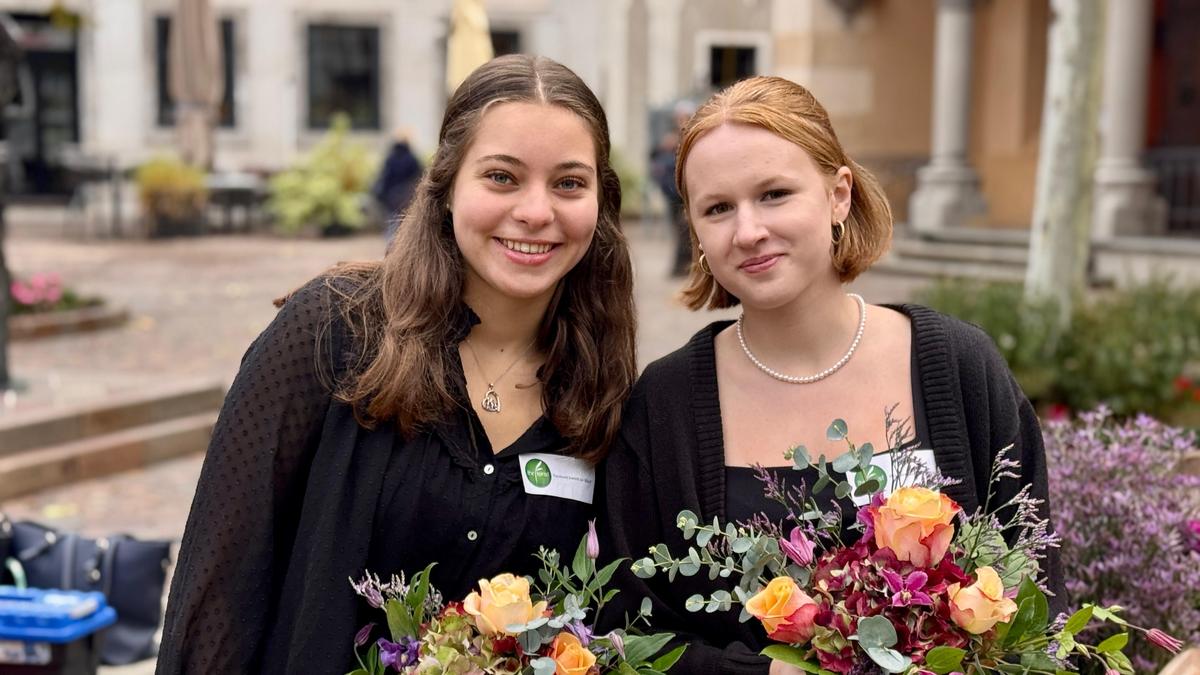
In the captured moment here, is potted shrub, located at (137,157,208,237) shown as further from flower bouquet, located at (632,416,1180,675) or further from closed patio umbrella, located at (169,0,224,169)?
flower bouquet, located at (632,416,1180,675)

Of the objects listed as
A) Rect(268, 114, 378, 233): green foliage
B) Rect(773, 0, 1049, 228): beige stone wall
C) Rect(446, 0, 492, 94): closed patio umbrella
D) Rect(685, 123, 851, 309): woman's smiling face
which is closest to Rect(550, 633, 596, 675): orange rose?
Rect(685, 123, 851, 309): woman's smiling face

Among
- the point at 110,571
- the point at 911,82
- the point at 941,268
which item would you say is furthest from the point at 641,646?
the point at 911,82

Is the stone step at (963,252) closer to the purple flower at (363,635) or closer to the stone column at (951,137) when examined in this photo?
the stone column at (951,137)

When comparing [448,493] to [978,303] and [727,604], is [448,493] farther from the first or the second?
[978,303]

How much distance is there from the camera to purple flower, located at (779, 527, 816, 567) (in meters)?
1.95

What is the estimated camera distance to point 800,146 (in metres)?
2.34

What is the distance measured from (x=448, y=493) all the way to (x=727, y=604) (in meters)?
0.65

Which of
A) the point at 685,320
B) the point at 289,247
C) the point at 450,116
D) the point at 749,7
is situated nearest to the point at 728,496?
the point at 450,116

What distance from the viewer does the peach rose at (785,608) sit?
1.86 meters

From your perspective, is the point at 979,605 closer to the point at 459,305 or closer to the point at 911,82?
the point at 459,305

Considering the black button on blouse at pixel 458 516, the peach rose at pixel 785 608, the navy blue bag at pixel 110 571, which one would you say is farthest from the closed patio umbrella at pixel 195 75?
the peach rose at pixel 785 608

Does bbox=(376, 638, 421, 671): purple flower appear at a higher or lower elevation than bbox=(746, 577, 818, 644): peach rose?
lower

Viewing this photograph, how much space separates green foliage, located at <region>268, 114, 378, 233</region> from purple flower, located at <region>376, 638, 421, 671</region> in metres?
20.0

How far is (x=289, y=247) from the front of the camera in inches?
800
